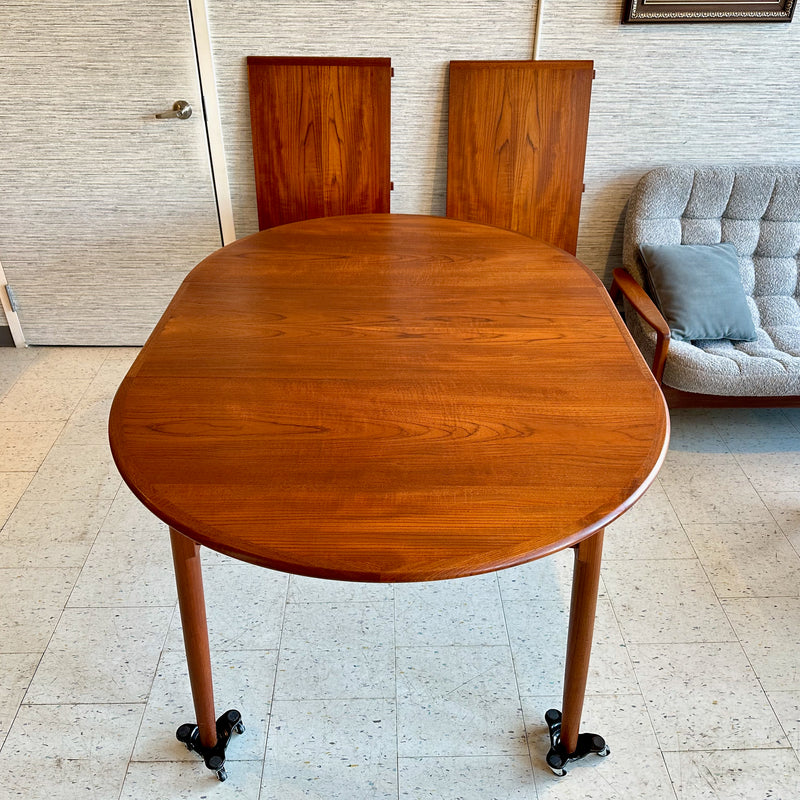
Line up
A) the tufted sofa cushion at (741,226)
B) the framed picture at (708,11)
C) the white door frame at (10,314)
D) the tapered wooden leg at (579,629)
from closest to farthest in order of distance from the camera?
1. the tapered wooden leg at (579,629)
2. the framed picture at (708,11)
3. the tufted sofa cushion at (741,226)
4. the white door frame at (10,314)

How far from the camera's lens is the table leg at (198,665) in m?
1.42

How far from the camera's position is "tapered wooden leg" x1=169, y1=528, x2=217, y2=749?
141 cm

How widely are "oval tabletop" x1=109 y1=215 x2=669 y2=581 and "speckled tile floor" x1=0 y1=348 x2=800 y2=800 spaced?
766 mm

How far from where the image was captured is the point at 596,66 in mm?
2752

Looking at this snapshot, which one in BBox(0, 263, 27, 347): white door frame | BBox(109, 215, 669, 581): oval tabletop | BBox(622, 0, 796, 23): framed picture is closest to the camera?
BBox(109, 215, 669, 581): oval tabletop

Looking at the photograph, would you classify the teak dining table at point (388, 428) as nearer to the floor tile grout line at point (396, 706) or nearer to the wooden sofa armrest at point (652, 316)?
the floor tile grout line at point (396, 706)

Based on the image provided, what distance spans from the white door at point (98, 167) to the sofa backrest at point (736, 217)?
5.51ft

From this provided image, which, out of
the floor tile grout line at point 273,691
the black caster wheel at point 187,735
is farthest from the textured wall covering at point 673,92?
the black caster wheel at point 187,735

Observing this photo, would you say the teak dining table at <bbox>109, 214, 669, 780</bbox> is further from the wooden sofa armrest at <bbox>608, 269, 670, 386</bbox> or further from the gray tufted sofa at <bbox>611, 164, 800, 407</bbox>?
the gray tufted sofa at <bbox>611, 164, 800, 407</bbox>

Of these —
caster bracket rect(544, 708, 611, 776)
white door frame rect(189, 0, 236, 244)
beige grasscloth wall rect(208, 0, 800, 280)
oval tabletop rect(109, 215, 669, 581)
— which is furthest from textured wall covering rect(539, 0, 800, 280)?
caster bracket rect(544, 708, 611, 776)

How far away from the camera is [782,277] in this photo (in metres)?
2.88

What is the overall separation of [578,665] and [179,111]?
2.37 metres

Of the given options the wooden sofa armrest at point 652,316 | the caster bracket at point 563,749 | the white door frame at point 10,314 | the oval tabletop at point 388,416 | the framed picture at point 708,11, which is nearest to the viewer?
the oval tabletop at point 388,416

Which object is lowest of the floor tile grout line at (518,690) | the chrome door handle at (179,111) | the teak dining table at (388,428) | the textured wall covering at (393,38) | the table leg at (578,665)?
the floor tile grout line at (518,690)
